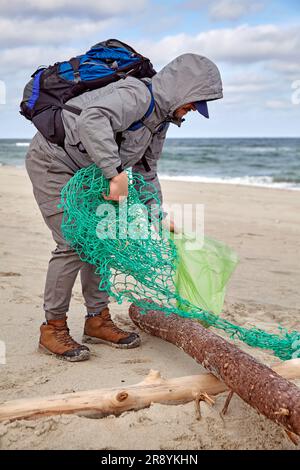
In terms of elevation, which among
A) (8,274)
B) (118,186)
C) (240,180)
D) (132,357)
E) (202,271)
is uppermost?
(240,180)

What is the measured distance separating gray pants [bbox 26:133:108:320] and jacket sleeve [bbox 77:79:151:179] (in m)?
0.38

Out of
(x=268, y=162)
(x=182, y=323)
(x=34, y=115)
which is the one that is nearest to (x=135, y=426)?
(x=182, y=323)

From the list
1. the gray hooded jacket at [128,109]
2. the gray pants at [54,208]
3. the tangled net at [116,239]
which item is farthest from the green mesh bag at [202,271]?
the gray hooded jacket at [128,109]

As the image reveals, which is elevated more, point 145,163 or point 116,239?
point 145,163

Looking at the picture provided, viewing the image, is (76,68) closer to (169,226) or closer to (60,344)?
(169,226)

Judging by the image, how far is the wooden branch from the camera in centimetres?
270

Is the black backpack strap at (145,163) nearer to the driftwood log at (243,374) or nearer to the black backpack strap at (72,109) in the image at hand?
the black backpack strap at (72,109)

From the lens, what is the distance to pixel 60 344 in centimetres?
358

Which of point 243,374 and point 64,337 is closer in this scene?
point 243,374

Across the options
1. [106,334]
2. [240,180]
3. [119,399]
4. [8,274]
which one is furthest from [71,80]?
[240,180]

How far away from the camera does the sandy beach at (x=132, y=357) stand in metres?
2.61

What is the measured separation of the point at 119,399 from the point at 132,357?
90cm

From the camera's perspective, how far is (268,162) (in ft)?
92.2

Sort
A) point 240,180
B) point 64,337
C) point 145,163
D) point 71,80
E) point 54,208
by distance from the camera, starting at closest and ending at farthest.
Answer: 1. point 71,80
2. point 54,208
3. point 64,337
4. point 145,163
5. point 240,180
